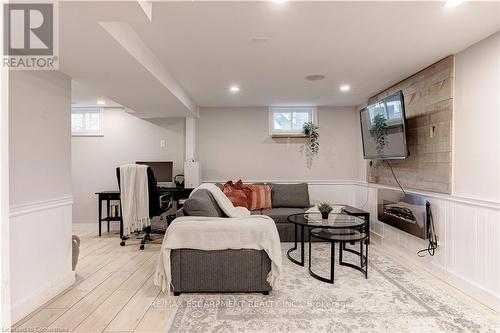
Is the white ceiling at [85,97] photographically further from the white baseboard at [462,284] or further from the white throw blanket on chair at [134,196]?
the white baseboard at [462,284]

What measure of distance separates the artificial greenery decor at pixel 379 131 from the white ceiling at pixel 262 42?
503mm

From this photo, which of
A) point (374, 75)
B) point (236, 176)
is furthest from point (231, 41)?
point (236, 176)

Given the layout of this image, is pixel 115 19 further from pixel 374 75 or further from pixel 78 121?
pixel 78 121

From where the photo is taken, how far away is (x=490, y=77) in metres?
2.38

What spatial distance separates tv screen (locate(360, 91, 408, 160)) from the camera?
10.5ft

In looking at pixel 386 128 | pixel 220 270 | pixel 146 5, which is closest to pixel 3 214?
pixel 146 5

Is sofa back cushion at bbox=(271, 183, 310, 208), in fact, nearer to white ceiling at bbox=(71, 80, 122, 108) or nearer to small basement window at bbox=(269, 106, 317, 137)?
small basement window at bbox=(269, 106, 317, 137)

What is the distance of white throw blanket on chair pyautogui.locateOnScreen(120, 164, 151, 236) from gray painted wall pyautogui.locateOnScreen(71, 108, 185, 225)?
126cm

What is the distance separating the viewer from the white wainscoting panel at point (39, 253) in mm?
2143

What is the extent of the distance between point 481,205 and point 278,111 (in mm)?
3461

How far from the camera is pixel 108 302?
7.94ft

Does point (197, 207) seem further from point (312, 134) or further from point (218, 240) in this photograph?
point (312, 134)

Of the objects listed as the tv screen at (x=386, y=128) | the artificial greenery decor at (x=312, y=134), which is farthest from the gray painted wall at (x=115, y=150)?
the tv screen at (x=386, y=128)

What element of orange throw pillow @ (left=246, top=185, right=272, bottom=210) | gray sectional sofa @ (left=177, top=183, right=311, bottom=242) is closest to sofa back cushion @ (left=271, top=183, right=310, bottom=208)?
gray sectional sofa @ (left=177, top=183, right=311, bottom=242)
